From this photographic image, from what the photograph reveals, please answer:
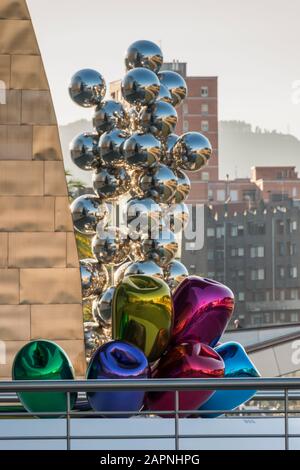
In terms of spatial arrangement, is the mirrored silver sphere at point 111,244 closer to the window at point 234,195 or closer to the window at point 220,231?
the window at point 220,231

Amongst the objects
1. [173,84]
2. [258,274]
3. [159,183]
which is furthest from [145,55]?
[258,274]

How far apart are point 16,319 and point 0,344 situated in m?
0.23

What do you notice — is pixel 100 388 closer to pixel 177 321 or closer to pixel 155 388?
pixel 155 388

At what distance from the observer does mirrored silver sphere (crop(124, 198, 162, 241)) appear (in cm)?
1105

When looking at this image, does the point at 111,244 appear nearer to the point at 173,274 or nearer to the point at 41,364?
the point at 173,274

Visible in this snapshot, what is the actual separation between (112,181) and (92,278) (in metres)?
0.83

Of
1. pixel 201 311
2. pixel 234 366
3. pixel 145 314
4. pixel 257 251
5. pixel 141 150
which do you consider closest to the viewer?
pixel 145 314

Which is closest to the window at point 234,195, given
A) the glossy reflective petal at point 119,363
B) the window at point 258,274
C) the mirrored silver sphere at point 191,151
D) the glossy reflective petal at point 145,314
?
the window at point 258,274

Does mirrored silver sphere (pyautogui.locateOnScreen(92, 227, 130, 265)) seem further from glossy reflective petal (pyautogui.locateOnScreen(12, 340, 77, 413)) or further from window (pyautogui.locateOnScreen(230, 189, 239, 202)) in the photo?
window (pyautogui.locateOnScreen(230, 189, 239, 202))

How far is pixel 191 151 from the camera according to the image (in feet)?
37.1

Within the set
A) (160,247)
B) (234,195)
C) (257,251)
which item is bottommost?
(257,251)

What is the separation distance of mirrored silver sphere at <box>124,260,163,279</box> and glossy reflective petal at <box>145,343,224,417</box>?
11.2 feet

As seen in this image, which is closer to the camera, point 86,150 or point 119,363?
point 119,363

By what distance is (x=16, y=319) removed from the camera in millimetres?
10789
